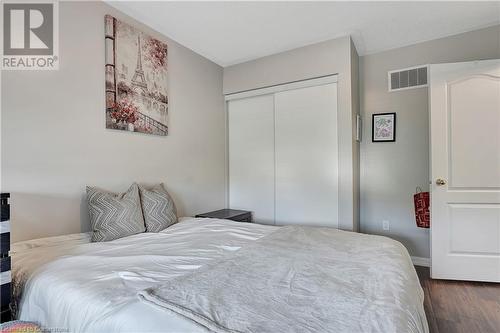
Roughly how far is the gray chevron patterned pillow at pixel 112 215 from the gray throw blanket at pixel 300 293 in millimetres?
910

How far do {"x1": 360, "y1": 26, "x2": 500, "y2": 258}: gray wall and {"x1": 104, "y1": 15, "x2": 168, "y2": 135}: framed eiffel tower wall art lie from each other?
235cm

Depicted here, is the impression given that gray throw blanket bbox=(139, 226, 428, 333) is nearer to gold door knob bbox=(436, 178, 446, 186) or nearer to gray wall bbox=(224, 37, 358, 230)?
gray wall bbox=(224, 37, 358, 230)

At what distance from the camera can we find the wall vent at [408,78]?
2951mm

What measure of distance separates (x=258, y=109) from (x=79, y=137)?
2.07 metres

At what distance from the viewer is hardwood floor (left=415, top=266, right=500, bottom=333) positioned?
5.99 feet

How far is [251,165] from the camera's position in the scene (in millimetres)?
3488

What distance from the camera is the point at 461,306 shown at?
2098mm

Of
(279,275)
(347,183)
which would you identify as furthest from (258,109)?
(279,275)

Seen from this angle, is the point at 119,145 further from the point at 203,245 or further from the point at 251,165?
the point at 251,165

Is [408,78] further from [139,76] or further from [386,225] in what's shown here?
[139,76]

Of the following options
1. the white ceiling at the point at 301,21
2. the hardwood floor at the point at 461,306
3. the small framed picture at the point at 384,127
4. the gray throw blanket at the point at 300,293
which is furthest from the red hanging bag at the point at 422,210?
the white ceiling at the point at 301,21

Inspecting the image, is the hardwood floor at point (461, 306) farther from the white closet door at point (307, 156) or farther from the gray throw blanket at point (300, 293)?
the white closet door at point (307, 156)

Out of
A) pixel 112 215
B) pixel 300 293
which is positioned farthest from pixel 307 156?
pixel 300 293

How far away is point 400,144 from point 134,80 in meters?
2.90
